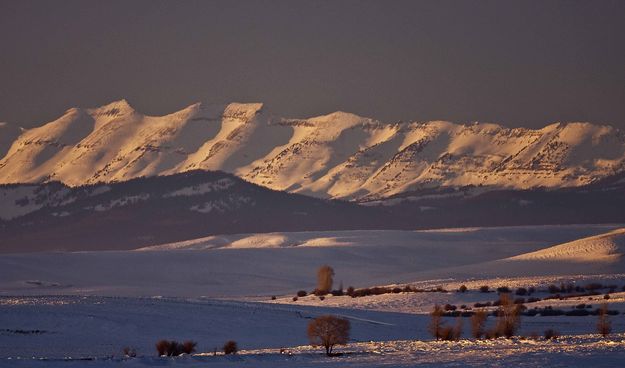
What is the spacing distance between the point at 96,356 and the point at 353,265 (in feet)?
275

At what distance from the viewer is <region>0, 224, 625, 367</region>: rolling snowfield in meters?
39.2

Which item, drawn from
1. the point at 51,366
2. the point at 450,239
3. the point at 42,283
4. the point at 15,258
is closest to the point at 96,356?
the point at 51,366

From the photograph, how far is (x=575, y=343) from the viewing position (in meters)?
41.4

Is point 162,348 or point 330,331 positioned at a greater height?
point 330,331

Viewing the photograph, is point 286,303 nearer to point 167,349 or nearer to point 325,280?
point 325,280

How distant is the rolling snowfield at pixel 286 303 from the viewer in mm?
39156

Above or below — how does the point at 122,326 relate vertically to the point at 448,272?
below

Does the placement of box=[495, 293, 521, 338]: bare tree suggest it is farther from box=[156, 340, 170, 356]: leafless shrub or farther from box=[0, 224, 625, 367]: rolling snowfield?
box=[156, 340, 170, 356]: leafless shrub

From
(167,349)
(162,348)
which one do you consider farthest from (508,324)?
(162,348)

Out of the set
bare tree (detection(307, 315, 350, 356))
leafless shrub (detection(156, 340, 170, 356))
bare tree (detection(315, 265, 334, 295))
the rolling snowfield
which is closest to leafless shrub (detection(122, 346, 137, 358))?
the rolling snowfield

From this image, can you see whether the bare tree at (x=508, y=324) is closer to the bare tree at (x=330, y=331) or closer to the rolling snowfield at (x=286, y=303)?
the rolling snowfield at (x=286, y=303)

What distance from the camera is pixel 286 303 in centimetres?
6688

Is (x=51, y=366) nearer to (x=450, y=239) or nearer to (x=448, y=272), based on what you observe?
(x=448, y=272)

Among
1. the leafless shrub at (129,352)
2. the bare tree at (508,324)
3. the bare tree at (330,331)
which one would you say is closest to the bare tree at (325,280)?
the bare tree at (508,324)
